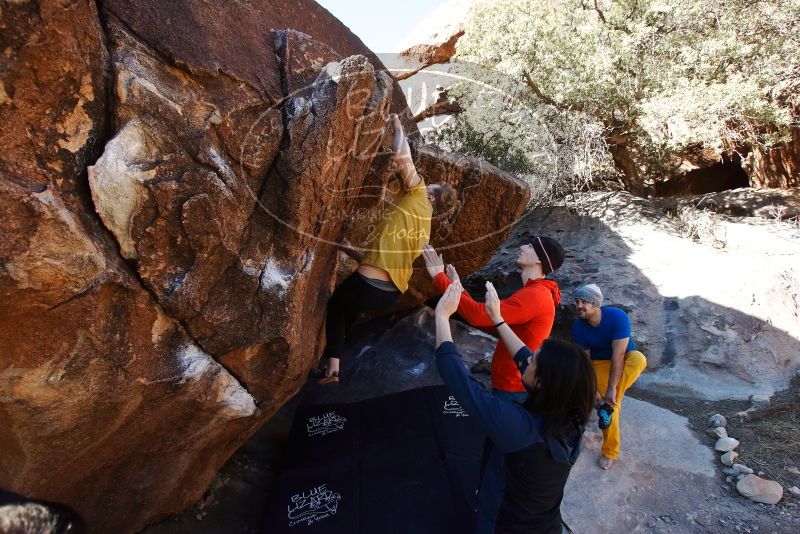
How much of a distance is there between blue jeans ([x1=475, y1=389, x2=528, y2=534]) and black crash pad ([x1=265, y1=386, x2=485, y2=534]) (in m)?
0.72

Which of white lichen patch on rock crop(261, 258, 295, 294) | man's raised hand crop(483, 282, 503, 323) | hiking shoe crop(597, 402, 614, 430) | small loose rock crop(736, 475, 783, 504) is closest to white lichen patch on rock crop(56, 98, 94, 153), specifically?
white lichen patch on rock crop(261, 258, 295, 294)

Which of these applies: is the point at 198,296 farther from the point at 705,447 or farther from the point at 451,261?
the point at 705,447

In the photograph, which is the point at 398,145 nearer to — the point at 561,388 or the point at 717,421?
the point at 561,388

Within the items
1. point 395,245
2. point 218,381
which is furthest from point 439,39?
point 218,381

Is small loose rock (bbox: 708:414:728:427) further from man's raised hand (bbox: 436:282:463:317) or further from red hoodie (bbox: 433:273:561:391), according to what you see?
man's raised hand (bbox: 436:282:463:317)

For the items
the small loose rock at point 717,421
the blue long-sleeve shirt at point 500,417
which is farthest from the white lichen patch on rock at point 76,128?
the small loose rock at point 717,421

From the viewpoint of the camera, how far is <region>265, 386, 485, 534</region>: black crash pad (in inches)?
120

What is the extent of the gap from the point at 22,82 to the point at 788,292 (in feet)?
22.1

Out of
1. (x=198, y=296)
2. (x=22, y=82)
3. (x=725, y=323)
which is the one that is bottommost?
(x=725, y=323)

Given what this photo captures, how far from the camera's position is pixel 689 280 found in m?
6.21

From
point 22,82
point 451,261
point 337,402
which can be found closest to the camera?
point 22,82

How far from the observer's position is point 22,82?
1.84 m

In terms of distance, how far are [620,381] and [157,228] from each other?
3009mm

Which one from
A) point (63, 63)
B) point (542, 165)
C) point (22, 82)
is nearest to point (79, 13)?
point (63, 63)
